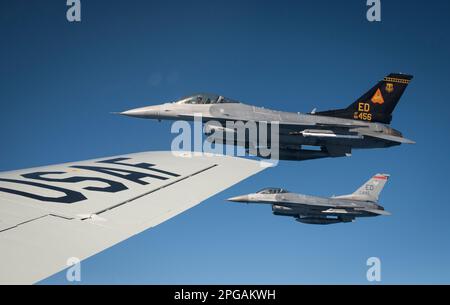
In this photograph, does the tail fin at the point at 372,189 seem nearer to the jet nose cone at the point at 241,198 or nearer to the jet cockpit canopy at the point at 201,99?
the jet nose cone at the point at 241,198

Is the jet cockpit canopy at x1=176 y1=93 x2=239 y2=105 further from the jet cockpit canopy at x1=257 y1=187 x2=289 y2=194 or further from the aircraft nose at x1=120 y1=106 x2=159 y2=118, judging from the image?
the jet cockpit canopy at x1=257 y1=187 x2=289 y2=194

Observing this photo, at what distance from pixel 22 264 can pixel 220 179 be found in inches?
163

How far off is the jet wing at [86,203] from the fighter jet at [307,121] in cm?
1203

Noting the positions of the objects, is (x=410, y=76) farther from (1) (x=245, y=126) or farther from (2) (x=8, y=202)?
(2) (x=8, y=202)

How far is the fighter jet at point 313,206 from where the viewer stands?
2775 centimetres

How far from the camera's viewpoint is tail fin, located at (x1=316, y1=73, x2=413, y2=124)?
22.6 meters

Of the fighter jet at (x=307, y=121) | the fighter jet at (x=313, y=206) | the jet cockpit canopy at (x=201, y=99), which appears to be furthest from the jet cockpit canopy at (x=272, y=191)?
the jet cockpit canopy at (x=201, y=99)

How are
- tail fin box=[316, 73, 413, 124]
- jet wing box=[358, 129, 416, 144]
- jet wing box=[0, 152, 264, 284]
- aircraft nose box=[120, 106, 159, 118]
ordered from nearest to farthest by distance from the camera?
jet wing box=[0, 152, 264, 284] → aircraft nose box=[120, 106, 159, 118] → jet wing box=[358, 129, 416, 144] → tail fin box=[316, 73, 413, 124]

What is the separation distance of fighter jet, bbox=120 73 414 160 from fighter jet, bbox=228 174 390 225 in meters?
7.34

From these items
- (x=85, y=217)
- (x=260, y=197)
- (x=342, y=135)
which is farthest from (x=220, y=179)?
(x=260, y=197)

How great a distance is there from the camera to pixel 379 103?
74.8 ft

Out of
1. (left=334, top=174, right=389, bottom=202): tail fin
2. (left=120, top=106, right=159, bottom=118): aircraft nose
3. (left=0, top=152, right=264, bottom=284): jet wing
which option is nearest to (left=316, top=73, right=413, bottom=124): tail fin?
(left=120, top=106, right=159, bottom=118): aircraft nose

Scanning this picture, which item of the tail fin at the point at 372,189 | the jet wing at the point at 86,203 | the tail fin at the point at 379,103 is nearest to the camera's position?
the jet wing at the point at 86,203

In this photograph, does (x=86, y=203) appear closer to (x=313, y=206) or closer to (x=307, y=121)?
(x=307, y=121)
